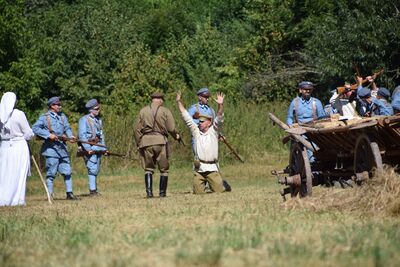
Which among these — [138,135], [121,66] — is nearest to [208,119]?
[138,135]

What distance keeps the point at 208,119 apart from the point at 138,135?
1.38 m

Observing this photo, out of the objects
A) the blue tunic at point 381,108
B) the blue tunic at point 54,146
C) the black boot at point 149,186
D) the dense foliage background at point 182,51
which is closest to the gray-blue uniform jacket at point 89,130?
the blue tunic at point 54,146

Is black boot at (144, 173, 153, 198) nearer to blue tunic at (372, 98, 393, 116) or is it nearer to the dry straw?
blue tunic at (372, 98, 393, 116)

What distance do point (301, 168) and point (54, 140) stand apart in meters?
6.88

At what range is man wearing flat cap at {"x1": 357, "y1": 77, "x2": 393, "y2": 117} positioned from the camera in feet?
52.1

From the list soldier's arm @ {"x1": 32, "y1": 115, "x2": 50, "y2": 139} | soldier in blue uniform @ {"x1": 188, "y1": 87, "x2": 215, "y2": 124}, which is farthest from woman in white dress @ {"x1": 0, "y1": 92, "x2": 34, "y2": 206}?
soldier in blue uniform @ {"x1": 188, "y1": 87, "x2": 215, "y2": 124}

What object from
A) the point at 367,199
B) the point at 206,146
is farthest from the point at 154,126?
the point at 367,199

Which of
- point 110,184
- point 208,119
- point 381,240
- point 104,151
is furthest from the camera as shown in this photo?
point 110,184

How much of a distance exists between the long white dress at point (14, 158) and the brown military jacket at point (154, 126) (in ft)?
7.68

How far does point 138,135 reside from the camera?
758 inches

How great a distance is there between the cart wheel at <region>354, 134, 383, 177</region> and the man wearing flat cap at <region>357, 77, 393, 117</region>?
292 centimetres

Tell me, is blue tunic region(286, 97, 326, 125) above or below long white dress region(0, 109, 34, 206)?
above

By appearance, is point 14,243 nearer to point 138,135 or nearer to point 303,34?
point 138,135

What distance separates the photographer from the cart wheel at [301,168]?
1365 centimetres
